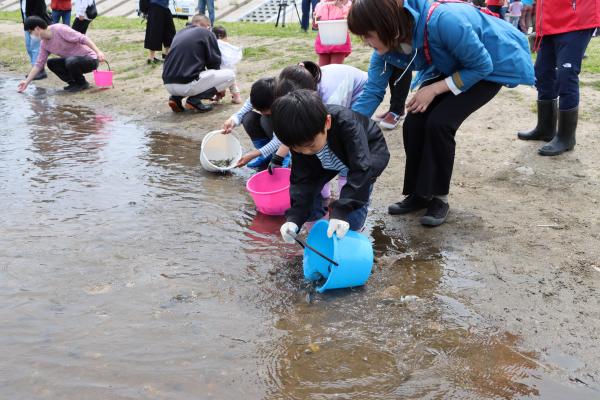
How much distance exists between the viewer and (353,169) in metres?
3.27

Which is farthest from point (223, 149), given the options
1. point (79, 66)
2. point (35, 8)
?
point (35, 8)

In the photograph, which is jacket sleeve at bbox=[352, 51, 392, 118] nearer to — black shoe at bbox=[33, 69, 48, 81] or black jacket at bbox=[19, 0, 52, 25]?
black shoe at bbox=[33, 69, 48, 81]

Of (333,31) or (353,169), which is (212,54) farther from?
(353,169)

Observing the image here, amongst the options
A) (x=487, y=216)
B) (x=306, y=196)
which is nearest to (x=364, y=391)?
(x=306, y=196)

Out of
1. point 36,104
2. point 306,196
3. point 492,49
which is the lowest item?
point 36,104

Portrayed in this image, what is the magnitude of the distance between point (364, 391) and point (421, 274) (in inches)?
43.2

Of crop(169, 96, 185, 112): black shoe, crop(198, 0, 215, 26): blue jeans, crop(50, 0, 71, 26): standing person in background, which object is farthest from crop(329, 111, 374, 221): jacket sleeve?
crop(198, 0, 215, 26): blue jeans

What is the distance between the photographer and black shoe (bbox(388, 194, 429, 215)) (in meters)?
4.33

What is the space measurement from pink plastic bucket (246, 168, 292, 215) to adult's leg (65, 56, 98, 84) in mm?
5579

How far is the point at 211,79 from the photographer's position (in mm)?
7305

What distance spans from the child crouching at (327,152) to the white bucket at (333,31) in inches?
142

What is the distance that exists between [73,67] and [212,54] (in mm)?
2779

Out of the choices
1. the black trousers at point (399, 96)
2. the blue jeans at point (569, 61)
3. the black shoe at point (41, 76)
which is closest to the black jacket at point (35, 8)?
the black shoe at point (41, 76)

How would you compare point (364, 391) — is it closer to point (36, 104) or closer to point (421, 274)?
point (421, 274)
